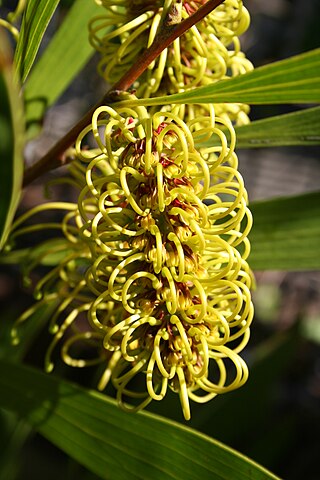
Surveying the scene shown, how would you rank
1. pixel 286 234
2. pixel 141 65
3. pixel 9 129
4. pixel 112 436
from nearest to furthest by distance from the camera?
pixel 9 129
pixel 141 65
pixel 112 436
pixel 286 234

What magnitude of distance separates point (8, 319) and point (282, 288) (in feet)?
3.87

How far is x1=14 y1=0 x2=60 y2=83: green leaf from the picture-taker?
1.68 ft

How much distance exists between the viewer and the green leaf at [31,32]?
0.51 metres

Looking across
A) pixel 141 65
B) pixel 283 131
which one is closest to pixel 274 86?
pixel 141 65

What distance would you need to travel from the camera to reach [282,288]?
2.25m

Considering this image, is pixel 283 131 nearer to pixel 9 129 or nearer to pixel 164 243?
pixel 164 243

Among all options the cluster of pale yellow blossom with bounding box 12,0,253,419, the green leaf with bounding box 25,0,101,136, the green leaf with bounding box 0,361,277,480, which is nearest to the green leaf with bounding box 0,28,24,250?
the cluster of pale yellow blossom with bounding box 12,0,253,419

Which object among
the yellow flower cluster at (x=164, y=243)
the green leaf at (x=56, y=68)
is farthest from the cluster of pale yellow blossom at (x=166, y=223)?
the green leaf at (x=56, y=68)

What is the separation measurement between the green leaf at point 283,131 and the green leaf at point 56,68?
249mm

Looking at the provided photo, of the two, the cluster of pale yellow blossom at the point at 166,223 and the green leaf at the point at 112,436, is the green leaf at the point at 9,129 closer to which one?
the cluster of pale yellow blossom at the point at 166,223

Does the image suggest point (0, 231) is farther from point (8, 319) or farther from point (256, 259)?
point (8, 319)

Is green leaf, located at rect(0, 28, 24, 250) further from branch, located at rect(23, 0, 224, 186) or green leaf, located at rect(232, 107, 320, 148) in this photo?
green leaf, located at rect(232, 107, 320, 148)

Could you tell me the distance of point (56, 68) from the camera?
0.82m

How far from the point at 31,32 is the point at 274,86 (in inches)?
8.4
